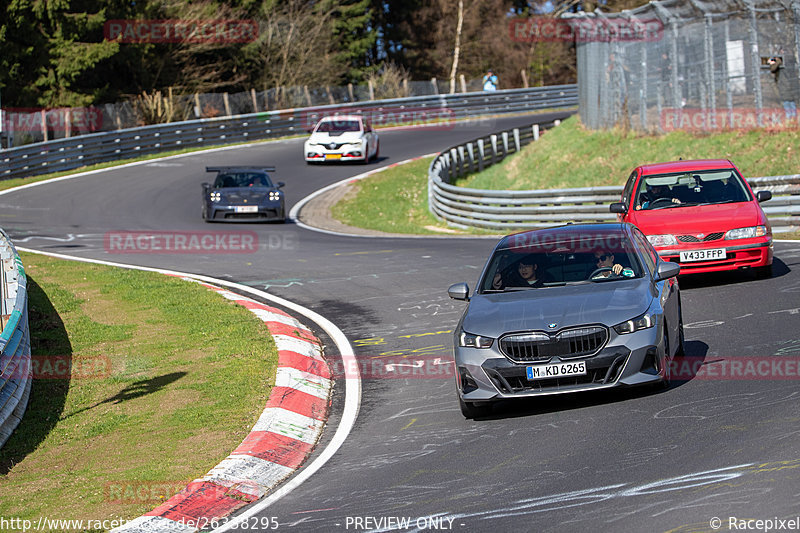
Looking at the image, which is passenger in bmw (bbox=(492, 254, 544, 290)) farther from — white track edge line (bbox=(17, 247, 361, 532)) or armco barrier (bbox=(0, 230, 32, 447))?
armco barrier (bbox=(0, 230, 32, 447))

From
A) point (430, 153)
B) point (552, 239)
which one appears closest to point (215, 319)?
point (552, 239)

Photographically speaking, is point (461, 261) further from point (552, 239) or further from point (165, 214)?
Answer: point (165, 214)

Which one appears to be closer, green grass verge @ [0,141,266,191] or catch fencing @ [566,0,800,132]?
catch fencing @ [566,0,800,132]

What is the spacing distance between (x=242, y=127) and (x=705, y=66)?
2378cm

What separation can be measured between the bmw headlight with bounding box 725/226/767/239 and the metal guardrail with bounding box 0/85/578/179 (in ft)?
88.5

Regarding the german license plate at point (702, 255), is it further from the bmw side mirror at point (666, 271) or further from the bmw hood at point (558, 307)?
the bmw hood at point (558, 307)

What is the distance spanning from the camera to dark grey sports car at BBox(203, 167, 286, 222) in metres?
25.6

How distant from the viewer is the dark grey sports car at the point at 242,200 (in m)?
25.6

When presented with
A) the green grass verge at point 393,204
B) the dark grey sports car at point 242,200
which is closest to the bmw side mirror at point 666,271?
the green grass verge at point 393,204

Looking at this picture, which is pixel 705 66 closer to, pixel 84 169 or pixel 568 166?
pixel 568 166

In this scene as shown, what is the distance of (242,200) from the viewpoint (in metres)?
25.6

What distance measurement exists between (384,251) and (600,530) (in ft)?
47.5

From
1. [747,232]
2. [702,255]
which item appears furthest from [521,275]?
[747,232]

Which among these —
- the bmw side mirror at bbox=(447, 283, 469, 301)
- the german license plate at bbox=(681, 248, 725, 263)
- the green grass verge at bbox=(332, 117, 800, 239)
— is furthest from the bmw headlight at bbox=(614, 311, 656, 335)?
the green grass verge at bbox=(332, 117, 800, 239)
